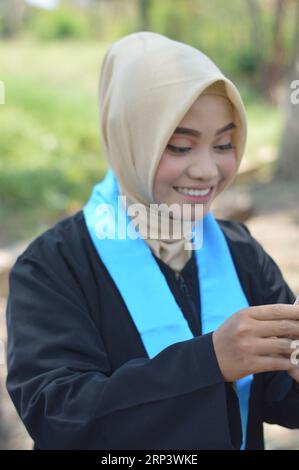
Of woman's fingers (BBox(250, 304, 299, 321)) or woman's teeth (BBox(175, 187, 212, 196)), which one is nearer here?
woman's fingers (BBox(250, 304, 299, 321))

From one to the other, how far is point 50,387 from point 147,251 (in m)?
0.44

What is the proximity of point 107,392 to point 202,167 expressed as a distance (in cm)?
56

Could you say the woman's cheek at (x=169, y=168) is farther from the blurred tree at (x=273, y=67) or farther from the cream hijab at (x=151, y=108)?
the blurred tree at (x=273, y=67)

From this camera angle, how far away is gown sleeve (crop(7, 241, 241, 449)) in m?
1.46

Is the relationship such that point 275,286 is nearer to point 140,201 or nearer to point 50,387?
point 140,201

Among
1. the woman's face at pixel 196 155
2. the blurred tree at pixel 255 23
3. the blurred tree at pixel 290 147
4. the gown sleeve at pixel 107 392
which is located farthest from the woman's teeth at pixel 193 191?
the blurred tree at pixel 255 23

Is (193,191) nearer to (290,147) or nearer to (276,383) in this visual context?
(276,383)

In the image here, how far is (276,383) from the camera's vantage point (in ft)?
5.86

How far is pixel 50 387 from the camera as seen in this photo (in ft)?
4.98

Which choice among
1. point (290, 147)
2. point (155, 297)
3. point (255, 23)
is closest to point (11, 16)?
point (255, 23)

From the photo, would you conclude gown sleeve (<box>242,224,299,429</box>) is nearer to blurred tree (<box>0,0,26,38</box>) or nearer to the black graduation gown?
the black graduation gown

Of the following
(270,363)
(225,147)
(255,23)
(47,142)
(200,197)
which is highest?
(255,23)

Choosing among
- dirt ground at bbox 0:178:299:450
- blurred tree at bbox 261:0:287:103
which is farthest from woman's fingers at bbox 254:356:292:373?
blurred tree at bbox 261:0:287:103

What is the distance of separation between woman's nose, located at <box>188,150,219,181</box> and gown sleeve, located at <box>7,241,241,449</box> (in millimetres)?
427
